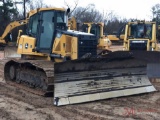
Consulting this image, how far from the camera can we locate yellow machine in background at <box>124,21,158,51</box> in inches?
607

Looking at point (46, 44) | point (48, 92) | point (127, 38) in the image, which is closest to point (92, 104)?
point (48, 92)

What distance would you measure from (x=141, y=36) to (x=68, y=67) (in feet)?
27.6

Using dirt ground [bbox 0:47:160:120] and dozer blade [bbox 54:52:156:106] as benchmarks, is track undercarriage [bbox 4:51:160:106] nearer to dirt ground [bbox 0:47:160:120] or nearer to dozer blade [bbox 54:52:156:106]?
dozer blade [bbox 54:52:156:106]

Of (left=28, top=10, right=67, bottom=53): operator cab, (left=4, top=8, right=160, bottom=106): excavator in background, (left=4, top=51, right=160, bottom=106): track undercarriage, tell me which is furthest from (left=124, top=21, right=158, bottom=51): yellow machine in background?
(left=4, top=51, right=160, bottom=106): track undercarriage

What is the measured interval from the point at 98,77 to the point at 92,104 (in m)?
0.92

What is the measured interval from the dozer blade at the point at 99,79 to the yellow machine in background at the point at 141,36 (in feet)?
20.1

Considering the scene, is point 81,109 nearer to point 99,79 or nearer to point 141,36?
point 99,79

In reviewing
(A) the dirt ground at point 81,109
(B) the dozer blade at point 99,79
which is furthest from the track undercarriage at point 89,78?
(A) the dirt ground at point 81,109

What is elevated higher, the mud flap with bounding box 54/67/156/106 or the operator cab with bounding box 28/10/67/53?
the operator cab with bounding box 28/10/67/53

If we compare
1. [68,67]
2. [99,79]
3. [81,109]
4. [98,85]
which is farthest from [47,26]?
[81,109]

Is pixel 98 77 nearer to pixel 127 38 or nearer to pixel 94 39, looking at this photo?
pixel 94 39

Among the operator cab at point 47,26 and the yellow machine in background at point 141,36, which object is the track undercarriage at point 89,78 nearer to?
the operator cab at point 47,26

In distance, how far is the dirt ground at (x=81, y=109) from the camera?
672cm

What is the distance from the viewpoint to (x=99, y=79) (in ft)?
27.8
